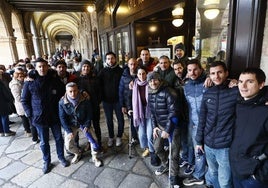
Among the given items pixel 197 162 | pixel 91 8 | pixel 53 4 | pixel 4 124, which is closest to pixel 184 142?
pixel 197 162

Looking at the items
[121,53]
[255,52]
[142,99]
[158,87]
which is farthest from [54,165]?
[121,53]

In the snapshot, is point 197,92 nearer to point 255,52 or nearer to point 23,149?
point 255,52

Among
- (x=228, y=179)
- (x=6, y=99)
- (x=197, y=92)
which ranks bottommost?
(x=228, y=179)

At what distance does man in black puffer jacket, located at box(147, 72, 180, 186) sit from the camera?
2.48 meters

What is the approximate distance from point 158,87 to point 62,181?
7.04ft

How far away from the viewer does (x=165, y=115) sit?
2.58 m

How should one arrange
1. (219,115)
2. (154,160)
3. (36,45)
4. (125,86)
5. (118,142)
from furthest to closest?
(36,45) < (118,142) < (125,86) < (154,160) < (219,115)

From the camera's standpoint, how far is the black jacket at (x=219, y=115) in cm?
189

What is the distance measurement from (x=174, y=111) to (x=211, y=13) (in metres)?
1.84

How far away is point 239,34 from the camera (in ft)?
7.26

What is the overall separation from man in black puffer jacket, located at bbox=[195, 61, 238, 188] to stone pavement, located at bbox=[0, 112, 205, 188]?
963 millimetres

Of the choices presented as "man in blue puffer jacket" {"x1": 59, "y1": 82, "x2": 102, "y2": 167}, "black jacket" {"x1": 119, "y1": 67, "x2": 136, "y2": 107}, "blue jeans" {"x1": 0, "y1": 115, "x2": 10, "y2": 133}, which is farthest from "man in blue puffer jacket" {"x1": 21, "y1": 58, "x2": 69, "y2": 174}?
"blue jeans" {"x1": 0, "y1": 115, "x2": 10, "y2": 133}

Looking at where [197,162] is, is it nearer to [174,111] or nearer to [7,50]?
[174,111]

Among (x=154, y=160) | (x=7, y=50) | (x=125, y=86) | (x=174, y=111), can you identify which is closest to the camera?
(x=174, y=111)
